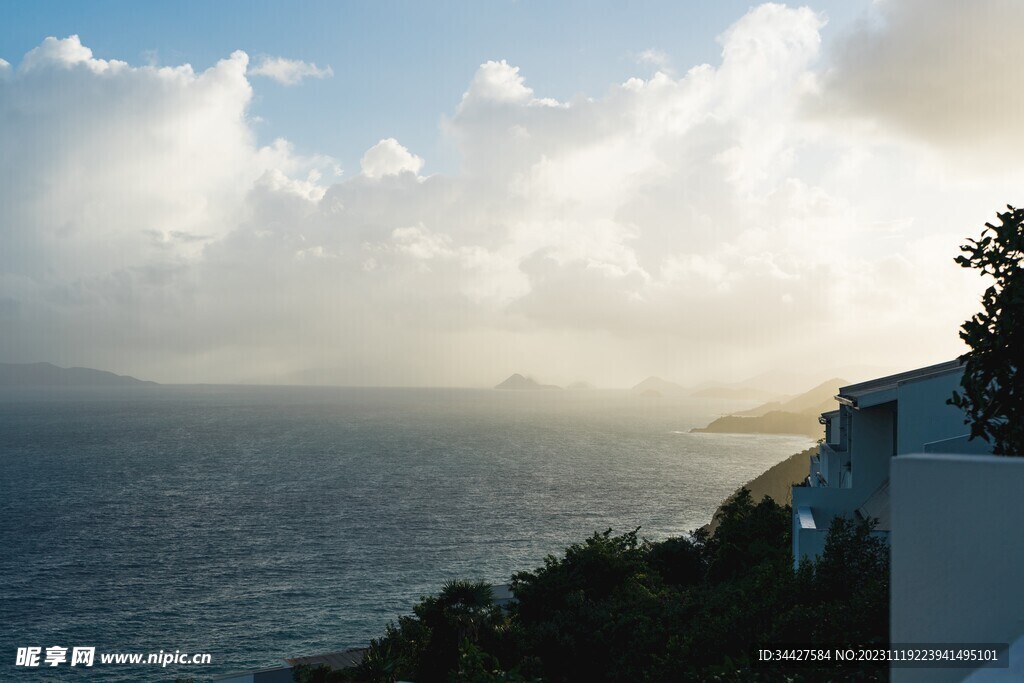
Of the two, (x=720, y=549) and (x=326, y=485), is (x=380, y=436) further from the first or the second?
(x=720, y=549)

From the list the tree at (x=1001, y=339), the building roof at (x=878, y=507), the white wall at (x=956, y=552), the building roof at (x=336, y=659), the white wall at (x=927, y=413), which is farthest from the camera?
the building roof at (x=336, y=659)

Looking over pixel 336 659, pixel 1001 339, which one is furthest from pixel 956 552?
pixel 336 659

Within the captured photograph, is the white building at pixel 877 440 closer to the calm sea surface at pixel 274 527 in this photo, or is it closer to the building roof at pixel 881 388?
the building roof at pixel 881 388

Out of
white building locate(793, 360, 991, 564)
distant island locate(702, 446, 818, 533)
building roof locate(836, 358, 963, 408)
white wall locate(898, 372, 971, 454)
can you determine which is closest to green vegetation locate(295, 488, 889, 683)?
white building locate(793, 360, 991, 564)

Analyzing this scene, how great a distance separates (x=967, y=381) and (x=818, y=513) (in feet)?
Result: 26.9

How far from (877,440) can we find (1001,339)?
910 centimetres

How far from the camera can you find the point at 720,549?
109ft

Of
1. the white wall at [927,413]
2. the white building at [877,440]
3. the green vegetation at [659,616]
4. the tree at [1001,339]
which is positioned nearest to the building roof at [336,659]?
the green vegetation at [659,616]

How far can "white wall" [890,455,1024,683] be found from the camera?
4617mm

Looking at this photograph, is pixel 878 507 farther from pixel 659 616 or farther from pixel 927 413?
pixel 659 616

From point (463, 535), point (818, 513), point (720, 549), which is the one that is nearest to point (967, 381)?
point (818, 513)

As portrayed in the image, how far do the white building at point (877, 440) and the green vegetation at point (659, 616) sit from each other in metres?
1.37

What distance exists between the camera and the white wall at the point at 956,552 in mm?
4617

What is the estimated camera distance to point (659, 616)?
19703 mm
